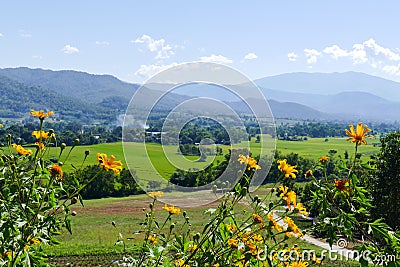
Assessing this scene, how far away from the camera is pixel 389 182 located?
484 inches

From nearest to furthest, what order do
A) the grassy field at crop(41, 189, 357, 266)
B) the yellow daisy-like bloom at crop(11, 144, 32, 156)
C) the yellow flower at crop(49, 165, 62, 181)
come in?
1. the yellow flower at crop(49, 165, 62, 181)
2. the yellow daisy-like bloom at crop(11, 144, 32, 156)
3. the grassy field at crop(41, 189, 357, 266)

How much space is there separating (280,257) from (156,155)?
2.21 m

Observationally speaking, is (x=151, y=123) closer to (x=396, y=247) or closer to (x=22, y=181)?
(x=22, y=181)

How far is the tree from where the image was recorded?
1207 cm

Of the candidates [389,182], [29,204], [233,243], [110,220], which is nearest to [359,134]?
[233,243]

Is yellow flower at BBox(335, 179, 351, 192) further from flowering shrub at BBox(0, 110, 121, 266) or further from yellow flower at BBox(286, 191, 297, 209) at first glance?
flowering shrub at BBox(0, 110, 121, 266)

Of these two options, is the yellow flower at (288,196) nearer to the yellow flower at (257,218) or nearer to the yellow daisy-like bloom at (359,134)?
the yellow flower at (257,218)

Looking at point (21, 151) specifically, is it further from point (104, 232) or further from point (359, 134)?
point (104, 232)

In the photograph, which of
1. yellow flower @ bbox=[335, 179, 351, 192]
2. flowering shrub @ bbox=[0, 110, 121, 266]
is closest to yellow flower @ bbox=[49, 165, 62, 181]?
flowering shrub @ bbox=[0, 110, 121, 266]

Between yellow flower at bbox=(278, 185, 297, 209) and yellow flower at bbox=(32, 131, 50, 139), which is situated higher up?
yellow flower at bbox=(32, 131, 50, 139)

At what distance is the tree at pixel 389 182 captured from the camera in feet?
39.6

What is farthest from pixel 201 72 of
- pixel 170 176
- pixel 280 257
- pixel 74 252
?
pixel 74 252

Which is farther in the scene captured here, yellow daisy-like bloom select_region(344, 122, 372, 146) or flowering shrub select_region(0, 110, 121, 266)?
yellow daisy-like bloom select_region(344, 122, 372, 146)

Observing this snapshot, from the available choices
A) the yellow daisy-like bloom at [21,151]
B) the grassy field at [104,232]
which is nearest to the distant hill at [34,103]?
the grassy field at [104,232]
